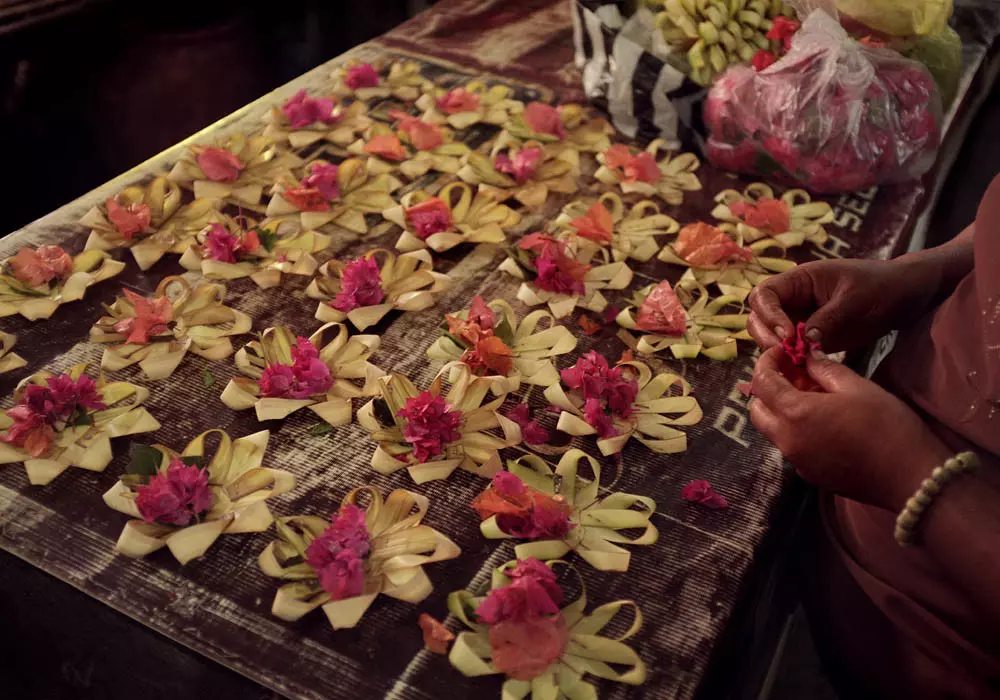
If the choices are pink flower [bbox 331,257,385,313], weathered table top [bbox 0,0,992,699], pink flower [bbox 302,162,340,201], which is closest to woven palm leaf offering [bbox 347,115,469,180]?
pink flower [bbox 302,162,340,201]

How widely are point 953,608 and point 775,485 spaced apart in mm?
225

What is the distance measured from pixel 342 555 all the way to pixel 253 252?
2.10 ft

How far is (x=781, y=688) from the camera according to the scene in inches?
57.4

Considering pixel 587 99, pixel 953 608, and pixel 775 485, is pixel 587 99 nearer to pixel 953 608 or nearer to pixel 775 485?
pixel 775 485

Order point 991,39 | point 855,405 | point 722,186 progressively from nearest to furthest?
point 855,405 < point 722,186 < point 991,39

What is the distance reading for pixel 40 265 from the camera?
48.4 inches

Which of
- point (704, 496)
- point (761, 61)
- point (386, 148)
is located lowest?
point (704, 496)

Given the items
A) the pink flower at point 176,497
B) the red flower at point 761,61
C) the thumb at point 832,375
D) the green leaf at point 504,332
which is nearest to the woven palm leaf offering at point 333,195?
the green leaf at point 504,332

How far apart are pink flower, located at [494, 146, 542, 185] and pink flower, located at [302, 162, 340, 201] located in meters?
0.31

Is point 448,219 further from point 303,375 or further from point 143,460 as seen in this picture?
point 143,460

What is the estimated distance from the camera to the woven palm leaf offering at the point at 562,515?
0.90m

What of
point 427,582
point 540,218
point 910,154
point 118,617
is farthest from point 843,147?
point 118,617

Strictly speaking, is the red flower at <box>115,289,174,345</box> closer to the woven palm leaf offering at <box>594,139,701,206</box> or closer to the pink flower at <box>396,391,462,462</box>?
the pink flower at <box>396,391,462,462</box>

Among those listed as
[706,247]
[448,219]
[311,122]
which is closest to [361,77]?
[311,122]
